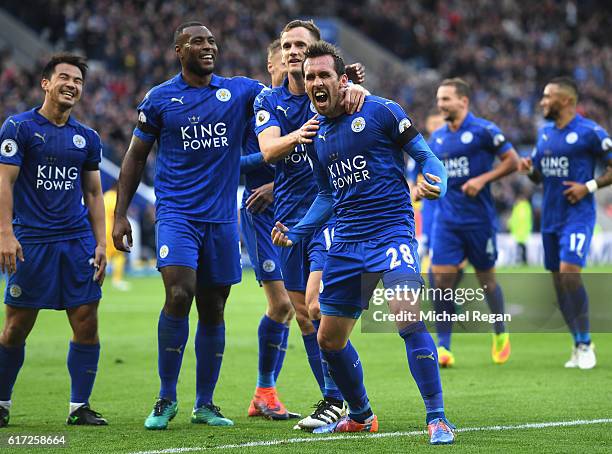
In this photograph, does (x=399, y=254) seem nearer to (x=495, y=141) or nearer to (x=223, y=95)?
(x=223, y=95)

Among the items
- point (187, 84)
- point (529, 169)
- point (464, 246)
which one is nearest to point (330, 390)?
point (187, 84)

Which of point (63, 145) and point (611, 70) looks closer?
point (63, 145)

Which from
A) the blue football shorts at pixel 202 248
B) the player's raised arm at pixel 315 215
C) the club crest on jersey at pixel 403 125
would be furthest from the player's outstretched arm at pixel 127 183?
the club crest on jersey at pixel 403 125

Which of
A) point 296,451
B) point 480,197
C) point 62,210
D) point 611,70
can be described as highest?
point 611,70

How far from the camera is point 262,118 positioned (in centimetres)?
722

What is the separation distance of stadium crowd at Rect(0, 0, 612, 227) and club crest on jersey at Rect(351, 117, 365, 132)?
20.7 meters

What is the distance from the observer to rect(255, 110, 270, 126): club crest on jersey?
720 cm

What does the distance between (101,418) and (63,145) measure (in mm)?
1936

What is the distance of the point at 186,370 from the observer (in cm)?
1081

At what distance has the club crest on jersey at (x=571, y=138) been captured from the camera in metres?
11.4

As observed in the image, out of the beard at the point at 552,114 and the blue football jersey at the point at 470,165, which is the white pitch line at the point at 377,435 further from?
the beard at the point at 552,114

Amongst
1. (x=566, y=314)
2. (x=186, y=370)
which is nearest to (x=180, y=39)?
(x=186, y=370)

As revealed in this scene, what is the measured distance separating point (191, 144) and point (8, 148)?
1272 millimetres

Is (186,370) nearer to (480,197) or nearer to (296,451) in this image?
(480,197)
